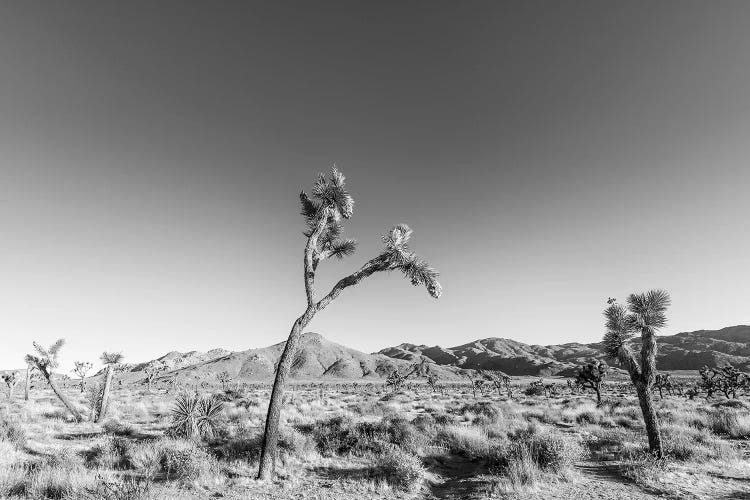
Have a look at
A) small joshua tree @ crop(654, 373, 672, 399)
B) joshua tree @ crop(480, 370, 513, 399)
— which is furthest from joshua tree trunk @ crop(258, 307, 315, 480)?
small joshua tree @ crop(654, 373, 672, 399)

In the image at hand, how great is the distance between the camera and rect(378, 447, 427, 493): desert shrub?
880 centimetres

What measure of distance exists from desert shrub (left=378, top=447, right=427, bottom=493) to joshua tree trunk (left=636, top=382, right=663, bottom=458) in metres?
6.99

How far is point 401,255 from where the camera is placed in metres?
10.7

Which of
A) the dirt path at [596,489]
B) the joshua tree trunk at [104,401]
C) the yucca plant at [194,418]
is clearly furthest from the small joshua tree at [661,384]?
the joshua tree trunk at [104,401]

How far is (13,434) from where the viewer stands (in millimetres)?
13383

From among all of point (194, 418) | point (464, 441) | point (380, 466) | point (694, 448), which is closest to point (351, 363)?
point (194, 418)

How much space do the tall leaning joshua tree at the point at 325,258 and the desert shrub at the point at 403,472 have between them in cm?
297

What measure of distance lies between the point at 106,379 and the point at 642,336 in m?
26.5

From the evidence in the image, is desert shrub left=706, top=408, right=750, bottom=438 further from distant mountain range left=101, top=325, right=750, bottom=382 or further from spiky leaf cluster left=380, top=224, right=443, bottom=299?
distant mountain range left=101, top=325, right=750, bottom=382

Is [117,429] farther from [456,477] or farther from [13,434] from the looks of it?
[456,477]

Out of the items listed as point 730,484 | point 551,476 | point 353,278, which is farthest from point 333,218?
point 730,484

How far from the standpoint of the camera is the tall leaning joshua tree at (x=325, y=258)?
9633 millimetres

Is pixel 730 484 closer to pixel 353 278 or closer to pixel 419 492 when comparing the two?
pixel 419 492

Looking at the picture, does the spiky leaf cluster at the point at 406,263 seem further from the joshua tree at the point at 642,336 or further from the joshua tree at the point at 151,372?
the joshua tree at the point at 151,372
